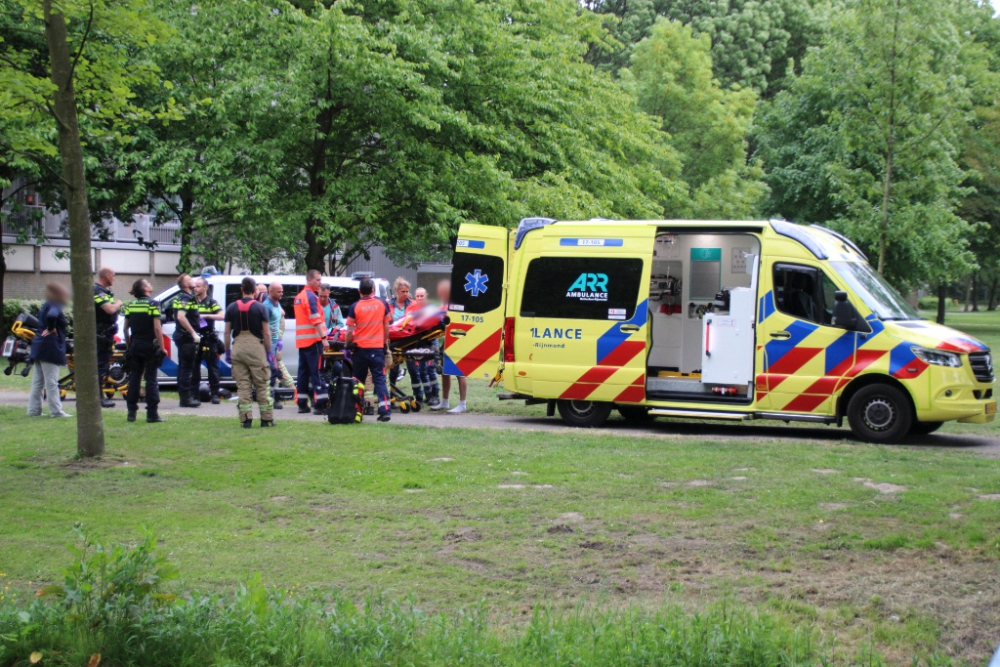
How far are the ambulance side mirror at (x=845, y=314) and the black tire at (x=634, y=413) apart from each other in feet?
10.5

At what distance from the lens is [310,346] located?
14562mm

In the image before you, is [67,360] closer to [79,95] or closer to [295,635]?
[79,95]

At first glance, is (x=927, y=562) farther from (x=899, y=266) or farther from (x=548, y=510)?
(x=899, y=266)

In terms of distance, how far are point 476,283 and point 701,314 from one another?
10.1 feet

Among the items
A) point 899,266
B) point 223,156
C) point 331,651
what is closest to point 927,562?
point 331,651

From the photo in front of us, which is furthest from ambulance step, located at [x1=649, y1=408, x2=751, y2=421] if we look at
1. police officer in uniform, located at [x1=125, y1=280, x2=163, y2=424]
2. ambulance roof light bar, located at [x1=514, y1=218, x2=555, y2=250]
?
police officer in uniform, located at [x1=125, y1=280, x2=163, y2=424]

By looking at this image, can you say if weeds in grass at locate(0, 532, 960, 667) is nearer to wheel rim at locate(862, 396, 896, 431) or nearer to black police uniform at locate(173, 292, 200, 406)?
wheel rim at locate(862, 396, 896, 431)

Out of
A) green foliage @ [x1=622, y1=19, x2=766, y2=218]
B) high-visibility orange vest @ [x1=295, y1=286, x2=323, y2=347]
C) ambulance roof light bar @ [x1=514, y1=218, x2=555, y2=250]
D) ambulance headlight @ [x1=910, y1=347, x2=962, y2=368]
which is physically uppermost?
green foliage @ [x1=622, y1=19, x2=766, y2=218]

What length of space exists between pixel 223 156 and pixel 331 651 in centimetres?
1800

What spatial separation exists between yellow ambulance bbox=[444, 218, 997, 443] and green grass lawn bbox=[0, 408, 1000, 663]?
39.7 inches

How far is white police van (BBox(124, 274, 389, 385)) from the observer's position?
1681 cm

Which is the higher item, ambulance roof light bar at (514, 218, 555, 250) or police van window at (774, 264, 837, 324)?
ambulance roof light bar at (514, 218, 555, 250)

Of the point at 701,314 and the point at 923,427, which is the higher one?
the point at 701,314

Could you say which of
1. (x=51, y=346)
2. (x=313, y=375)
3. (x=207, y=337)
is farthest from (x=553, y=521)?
(x=207, y=337)
